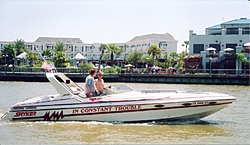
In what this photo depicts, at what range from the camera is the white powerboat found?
1627 cm

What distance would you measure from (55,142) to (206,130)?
5.34 meters

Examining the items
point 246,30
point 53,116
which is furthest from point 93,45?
point 53,116

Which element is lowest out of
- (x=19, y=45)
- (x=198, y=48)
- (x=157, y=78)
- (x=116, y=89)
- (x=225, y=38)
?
(x=157, y=78)

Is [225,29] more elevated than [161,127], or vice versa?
[225,29]

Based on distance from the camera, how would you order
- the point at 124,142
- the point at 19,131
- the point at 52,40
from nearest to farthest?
the point at 124,142 → the point at 19,131 → the point at 52,40

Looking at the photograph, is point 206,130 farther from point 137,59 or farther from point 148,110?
point 137,59

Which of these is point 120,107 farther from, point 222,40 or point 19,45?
point 19,45

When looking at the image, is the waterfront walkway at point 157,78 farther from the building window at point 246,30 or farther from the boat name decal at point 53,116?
the boat name decal at point 53,116

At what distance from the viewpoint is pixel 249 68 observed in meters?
61.5

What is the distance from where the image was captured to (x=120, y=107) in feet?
53.4

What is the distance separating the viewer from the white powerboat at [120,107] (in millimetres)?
16266

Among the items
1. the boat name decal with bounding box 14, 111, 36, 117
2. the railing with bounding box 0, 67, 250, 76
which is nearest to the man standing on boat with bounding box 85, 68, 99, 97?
the boat name decal with bounding box 14, 111, 36, 117

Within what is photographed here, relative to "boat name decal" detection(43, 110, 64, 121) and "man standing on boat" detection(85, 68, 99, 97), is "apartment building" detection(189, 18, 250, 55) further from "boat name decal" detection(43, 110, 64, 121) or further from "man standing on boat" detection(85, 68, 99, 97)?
"boat name decal" detection(43, 110, 64, 121)

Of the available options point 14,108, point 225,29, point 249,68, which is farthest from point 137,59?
point 14,108
